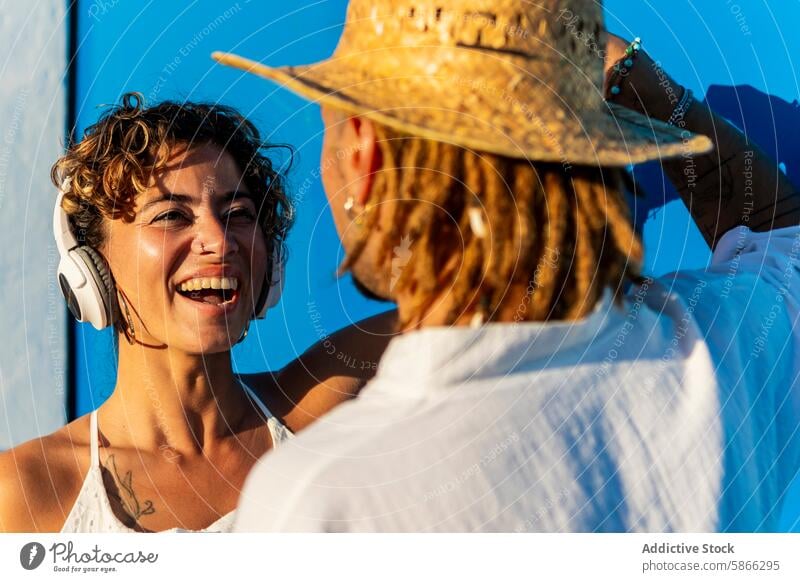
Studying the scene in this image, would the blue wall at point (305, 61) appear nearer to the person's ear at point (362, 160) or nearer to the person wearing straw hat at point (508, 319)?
the person wearing straw hat at point (508, 319)

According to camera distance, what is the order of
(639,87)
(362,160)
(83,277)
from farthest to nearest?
(639,87) → (83,277) → (362,160)

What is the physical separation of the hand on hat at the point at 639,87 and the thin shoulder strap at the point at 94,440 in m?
0.69

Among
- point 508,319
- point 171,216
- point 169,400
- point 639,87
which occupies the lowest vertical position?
point 169,400

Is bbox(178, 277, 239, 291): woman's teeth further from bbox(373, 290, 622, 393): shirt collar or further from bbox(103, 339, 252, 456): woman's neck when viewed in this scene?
bbox(373, 290, 622, 393): shirt collar

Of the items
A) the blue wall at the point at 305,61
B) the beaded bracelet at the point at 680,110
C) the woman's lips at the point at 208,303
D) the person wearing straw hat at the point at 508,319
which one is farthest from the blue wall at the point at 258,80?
the beaded bracelet at the point at 680,110

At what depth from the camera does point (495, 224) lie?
65 cm

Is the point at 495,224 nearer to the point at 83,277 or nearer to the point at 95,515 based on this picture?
the point at 83,277

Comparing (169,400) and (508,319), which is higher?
(508,319)

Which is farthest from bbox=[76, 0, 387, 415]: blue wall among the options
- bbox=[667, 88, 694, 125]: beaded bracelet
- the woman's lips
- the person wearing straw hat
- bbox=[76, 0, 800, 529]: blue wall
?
bbox=[667, 88, 694, 125]: beaded bracelet

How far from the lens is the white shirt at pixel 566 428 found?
0.61m

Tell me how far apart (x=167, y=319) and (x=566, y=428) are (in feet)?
1.64

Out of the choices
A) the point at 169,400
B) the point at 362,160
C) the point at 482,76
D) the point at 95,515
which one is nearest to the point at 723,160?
the point at 482,76
